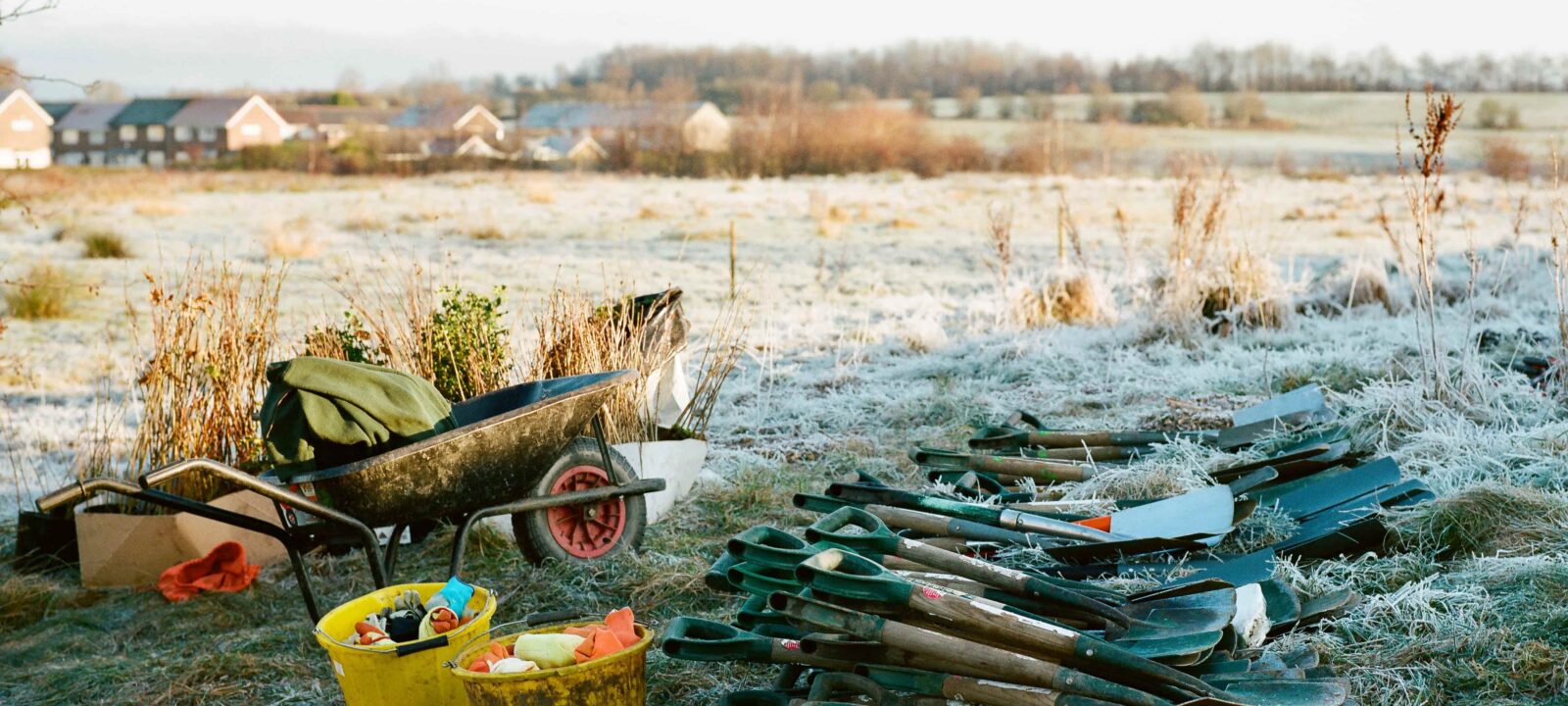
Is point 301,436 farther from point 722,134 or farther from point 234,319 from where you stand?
point 722,134

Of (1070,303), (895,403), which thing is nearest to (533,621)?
(895,403)

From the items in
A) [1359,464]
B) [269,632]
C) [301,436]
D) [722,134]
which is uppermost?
[722,134]

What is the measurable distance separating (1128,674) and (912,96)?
161ft

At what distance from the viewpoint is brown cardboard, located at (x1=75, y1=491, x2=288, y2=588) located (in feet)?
13.7

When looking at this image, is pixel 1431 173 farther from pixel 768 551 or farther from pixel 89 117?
pixel 89 117

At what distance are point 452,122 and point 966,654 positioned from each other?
4446 cm

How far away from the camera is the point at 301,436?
3.17 meters

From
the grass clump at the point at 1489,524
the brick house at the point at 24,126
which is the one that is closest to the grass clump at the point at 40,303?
the grass clump at the point at 1489,524

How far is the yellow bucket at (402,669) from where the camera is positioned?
2695 millimetres

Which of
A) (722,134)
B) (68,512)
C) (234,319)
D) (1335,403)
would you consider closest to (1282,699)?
(1335,403)

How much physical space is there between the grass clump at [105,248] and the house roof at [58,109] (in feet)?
143

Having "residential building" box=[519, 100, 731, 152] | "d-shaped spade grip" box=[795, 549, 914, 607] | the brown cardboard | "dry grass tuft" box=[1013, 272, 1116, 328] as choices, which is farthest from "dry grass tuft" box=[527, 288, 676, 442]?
"residential building" box=[519, 100, 731, 152]

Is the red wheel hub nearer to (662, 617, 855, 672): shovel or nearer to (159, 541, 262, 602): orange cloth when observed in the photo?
(159, 541, 262, 602): orange cloth

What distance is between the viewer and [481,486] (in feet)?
11.4
